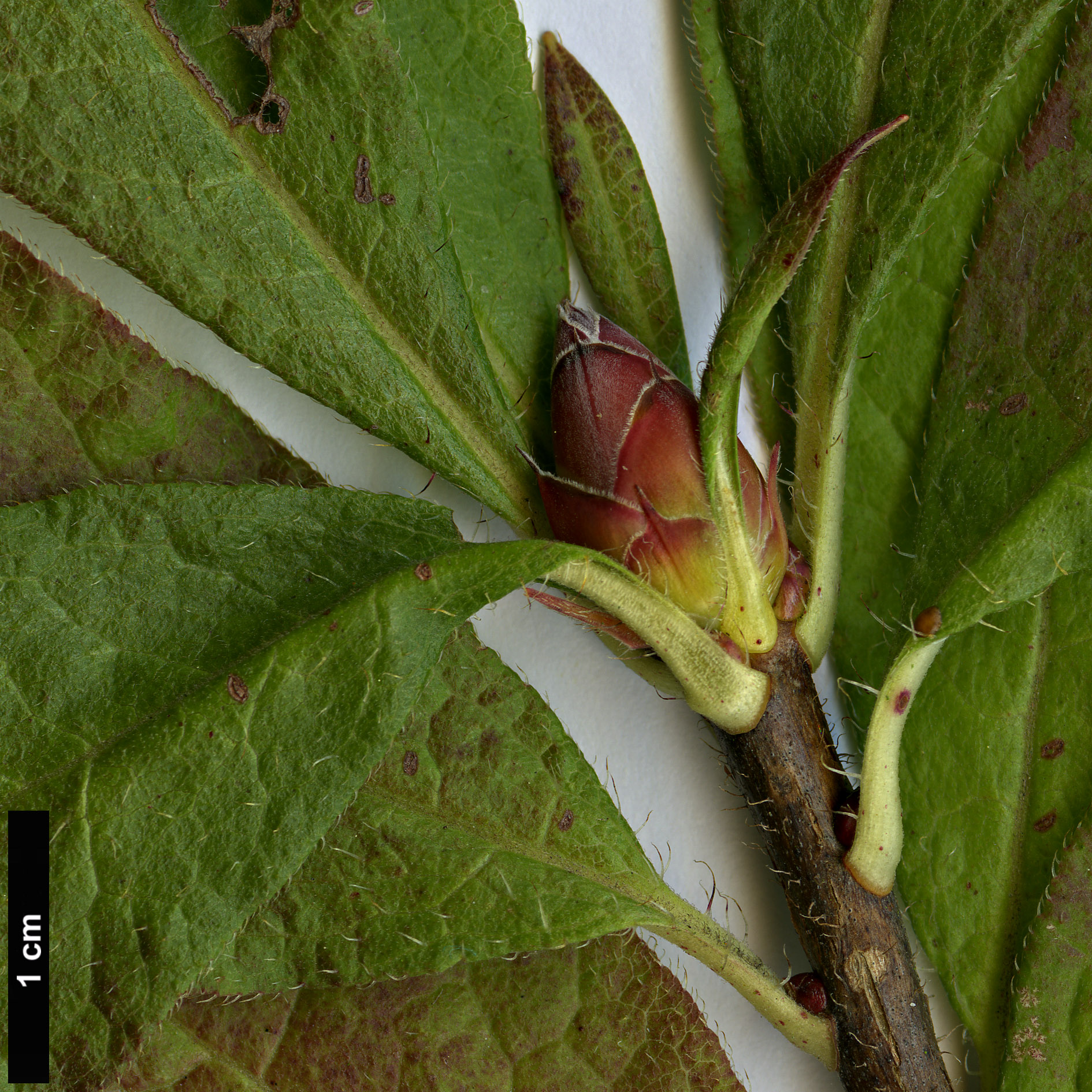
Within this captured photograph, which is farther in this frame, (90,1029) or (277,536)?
(277,536)

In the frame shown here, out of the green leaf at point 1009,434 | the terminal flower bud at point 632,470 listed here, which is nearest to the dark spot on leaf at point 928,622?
the green leaf at point 1009,434

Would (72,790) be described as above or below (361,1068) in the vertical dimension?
above

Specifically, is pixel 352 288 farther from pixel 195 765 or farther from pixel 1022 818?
pixel 1022 818

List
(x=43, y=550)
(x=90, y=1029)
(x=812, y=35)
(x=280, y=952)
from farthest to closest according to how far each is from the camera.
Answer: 1. (x=812, y=35)
2. (x=280, y=952)
3. (x=43, y=550)
4. (x=90, y=1029)

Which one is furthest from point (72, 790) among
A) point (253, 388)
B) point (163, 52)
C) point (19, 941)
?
point (163, 52)

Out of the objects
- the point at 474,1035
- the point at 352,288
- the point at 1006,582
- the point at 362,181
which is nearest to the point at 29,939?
the point at 474,1035

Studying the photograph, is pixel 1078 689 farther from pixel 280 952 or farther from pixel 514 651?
pixel 280 952

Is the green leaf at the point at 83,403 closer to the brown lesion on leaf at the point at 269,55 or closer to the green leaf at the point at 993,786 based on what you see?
the brown lesion on leaf at the point at 269,55

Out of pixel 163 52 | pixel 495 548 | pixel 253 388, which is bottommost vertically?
pixel 495 548
